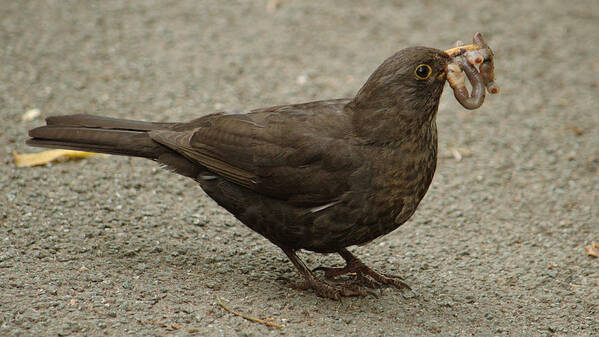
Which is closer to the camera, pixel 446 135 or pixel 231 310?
pixel 231 310

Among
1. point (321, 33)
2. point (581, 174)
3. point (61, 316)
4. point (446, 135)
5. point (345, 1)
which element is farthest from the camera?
point (345, 1)

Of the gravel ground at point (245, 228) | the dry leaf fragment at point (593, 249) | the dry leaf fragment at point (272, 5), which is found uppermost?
the dry leaf fragment at point (272, 5)

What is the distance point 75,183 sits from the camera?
5.05 metres

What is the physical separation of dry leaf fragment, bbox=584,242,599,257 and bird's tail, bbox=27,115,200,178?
106 inches

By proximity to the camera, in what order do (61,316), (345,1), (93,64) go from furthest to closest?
(345,1) < (93,64) < (61,316)

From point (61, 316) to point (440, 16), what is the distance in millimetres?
5985

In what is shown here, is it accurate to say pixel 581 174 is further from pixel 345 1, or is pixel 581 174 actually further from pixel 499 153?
pixel 345 1

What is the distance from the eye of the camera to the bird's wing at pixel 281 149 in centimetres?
384

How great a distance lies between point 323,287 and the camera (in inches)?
160

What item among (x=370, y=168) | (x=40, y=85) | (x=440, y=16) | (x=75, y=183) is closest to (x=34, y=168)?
(x=75, y=183)

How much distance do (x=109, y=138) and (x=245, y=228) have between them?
3.82 feet

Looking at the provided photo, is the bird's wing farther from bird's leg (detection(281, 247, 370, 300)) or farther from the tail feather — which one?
bird's leg (detection(281, 247, 370, 300))

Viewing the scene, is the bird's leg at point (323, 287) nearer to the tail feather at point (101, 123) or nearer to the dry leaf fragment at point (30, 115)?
the tail feather at point (101, 123)

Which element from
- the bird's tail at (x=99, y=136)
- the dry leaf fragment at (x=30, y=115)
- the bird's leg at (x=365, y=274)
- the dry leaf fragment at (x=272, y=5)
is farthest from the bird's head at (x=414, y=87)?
the dry leaf fragment at (x=272, y=5)
